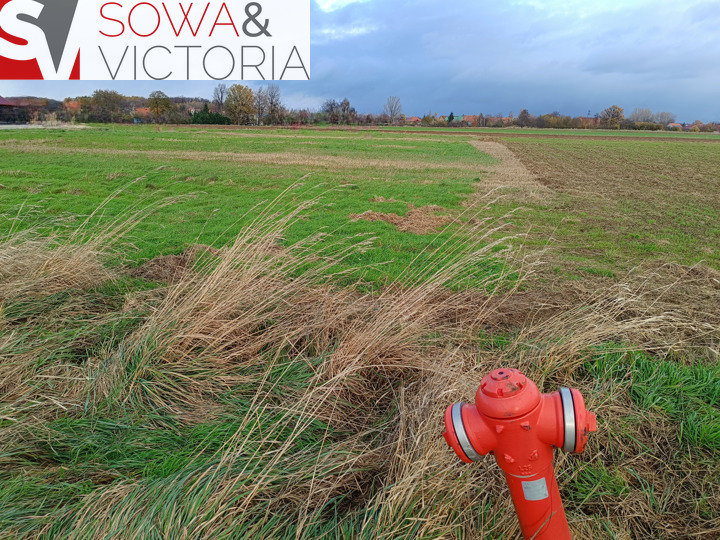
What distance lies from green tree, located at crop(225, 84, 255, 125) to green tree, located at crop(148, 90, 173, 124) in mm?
9600

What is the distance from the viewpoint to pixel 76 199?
10.7 meters

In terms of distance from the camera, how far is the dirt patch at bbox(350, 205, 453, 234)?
852 centimetres

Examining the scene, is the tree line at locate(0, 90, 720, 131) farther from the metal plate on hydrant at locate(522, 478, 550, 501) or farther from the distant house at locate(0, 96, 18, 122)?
the metal plate on hydrant at locate(522, 478, 550, 501)

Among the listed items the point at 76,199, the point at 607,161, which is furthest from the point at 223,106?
the point at 76,199

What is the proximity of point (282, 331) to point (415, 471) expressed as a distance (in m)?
1.69

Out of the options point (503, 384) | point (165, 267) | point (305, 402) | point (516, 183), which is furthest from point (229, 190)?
point (503, 384)

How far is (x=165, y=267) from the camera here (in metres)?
5.83

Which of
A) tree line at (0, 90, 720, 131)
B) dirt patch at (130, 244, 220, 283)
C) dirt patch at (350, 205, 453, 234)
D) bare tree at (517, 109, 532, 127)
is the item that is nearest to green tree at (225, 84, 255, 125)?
tree line at (0, 90, 720, 131)

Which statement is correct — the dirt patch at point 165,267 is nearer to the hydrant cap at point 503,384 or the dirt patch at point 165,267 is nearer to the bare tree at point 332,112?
the hydrant cap at point 503,384

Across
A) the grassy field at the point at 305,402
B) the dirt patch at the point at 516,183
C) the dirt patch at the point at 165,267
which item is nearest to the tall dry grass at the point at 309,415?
the grassy field at the point at 305,402

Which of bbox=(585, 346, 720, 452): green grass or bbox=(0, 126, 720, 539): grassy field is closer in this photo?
bbox=(0, 126, 720, 539): grassy field

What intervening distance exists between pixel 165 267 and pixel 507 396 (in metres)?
5.19

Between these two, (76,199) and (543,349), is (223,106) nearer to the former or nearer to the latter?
(76,199)

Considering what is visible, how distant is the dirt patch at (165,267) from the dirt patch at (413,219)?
12.2 ft
